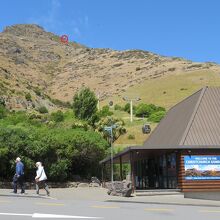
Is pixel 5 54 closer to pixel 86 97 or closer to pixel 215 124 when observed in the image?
pixel 86 97

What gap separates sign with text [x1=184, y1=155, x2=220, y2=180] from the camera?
24984 mm

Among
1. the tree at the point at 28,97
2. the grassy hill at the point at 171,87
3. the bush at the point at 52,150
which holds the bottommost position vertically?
the bush at the point at 52,150

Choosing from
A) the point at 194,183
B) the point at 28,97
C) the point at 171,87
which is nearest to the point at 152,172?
the point at 194,183

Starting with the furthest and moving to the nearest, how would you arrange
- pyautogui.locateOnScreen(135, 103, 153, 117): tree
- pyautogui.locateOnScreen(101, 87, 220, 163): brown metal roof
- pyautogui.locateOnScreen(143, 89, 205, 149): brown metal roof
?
pyautogui.locateOnScreen(135, 103, 153, 117): tree < pyautogui.locateOnScreen(143, 89, 205, 149): brown metal roof < pyautogui.locateOnScreen(101, 87, 220, 163): brown metal roof

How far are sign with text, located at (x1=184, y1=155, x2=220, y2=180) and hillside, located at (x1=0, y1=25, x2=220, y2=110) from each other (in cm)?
7620

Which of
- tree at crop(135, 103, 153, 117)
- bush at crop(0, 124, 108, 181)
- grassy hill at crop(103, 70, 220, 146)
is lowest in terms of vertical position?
bush at crop(0, 124, 108, 181)

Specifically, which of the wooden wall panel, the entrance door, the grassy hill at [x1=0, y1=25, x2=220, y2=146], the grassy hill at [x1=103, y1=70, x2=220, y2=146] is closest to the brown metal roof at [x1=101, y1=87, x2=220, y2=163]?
the wooden wall panel

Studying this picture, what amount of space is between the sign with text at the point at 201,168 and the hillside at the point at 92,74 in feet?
250

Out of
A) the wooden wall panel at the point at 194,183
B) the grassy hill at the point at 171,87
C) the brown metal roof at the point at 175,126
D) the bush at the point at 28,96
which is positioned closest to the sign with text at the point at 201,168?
the wooden wall panel at the point at 194,183

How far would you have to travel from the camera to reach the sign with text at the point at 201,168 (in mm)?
24984

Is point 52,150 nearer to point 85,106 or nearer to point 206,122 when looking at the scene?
point 206,122

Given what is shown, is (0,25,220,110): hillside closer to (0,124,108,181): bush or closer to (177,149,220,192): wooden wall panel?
(0,124,108,181): bush

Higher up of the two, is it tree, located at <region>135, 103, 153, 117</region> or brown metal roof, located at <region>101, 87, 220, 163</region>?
tree, located at <region>135, 103, 153, 117</region>

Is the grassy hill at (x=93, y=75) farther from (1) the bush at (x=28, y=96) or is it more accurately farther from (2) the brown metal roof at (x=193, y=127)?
(2) the brown metal roof at (x=193, y=127)
